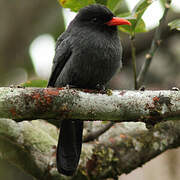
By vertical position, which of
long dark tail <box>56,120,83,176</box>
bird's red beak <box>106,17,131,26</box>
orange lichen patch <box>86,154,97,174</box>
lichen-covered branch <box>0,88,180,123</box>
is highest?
bird's red beak <box>106,17,131,26</box>

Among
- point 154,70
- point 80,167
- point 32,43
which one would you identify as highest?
point 32,43

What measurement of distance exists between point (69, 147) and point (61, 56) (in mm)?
889

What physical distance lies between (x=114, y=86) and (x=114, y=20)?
3.69 meters

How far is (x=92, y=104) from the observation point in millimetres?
2805

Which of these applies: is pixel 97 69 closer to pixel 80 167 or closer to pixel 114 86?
pixel 80 167

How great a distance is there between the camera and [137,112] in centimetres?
281

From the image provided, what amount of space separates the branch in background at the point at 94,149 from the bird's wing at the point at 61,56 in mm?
542

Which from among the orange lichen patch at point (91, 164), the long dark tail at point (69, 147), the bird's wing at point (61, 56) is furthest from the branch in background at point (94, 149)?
the bird's wing at point (61, 56)

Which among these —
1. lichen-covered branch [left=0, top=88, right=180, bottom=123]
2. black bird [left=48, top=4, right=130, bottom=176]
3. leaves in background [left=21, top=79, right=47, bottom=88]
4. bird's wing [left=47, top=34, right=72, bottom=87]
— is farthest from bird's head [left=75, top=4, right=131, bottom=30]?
lichen-covered branch [left=0, top=88, right=180, bottom=123]

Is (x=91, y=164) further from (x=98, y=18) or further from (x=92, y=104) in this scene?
(x=98, y=18)

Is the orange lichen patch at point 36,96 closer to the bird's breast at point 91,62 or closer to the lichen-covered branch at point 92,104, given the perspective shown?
the lichen-covered branch at point 92,104

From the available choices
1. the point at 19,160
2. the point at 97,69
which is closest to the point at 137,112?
the point at 97,69

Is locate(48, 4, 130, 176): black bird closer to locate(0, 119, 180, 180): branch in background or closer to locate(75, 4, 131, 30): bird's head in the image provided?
locate(75, 4, 131, 30): bird's head

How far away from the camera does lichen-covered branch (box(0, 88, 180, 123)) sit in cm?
266
